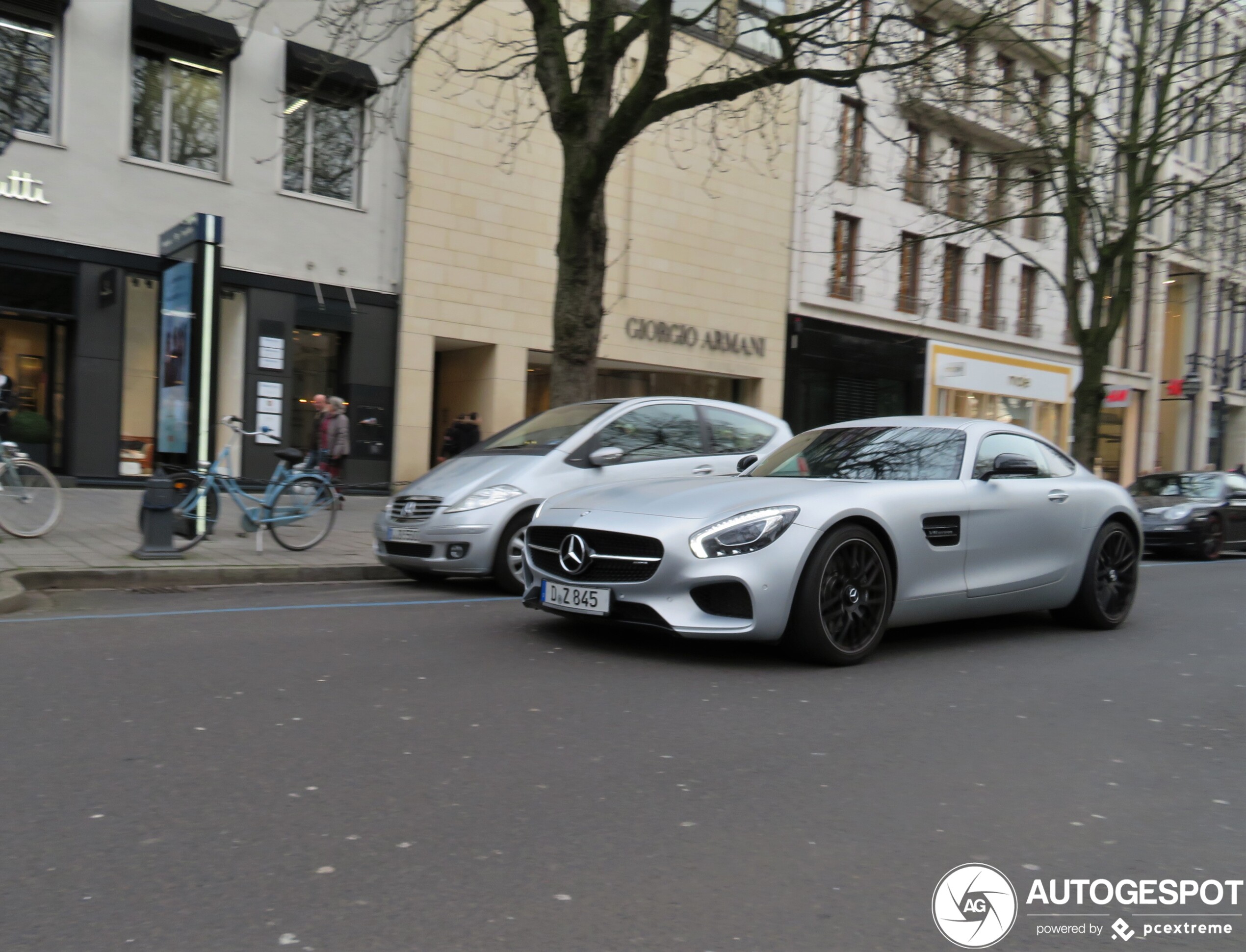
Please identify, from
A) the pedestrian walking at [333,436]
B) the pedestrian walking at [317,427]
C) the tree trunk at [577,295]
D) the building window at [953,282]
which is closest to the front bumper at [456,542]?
the tree trunk at [577,295]

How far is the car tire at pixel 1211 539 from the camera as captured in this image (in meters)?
16.3

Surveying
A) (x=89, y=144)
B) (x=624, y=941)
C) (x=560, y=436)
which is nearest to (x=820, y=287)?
(x=89, y=144)

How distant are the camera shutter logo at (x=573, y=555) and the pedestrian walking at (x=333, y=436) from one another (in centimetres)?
1144

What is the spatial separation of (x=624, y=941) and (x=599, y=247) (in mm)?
10264

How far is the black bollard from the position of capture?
9.12m

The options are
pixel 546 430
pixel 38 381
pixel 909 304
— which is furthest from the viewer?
pixel 909 304

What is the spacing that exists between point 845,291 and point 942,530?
22578 mm

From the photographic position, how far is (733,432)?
33.1 feet

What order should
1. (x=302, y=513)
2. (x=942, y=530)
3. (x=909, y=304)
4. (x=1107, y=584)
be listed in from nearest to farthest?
(x=942, y=530) < (x=1107, y=584) < (x=302, y=513) < (x=909, y=304)

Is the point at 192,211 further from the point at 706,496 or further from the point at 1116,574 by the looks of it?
the point at 1116,574

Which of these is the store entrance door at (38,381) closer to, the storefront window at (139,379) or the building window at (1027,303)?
the storefront window at (139,379)

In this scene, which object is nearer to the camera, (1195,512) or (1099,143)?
(1195,512)

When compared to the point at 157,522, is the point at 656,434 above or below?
above

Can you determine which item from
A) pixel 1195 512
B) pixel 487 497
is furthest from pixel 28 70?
pixel 1195 512
